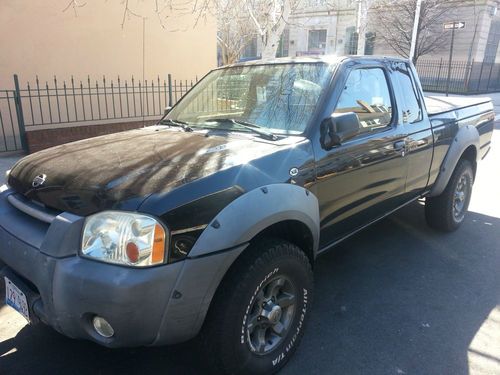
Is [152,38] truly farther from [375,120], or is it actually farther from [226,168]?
[226,168]

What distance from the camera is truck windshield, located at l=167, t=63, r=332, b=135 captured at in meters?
3.09

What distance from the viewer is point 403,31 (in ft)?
89.9

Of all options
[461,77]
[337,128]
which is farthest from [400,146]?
[461,77]

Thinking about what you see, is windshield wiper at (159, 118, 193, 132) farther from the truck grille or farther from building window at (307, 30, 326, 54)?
building window at (307, 30, 326, 54)

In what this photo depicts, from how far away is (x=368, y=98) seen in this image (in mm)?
3562

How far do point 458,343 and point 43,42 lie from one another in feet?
31.5

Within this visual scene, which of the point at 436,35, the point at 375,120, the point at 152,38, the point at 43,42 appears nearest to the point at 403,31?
the point at 436,35

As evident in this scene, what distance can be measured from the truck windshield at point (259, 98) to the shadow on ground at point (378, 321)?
1504mm

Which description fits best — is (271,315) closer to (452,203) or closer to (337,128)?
(337,128)

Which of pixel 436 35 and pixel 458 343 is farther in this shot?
pixel 436 35

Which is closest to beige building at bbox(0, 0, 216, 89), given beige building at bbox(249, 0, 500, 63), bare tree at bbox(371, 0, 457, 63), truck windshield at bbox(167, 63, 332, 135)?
truck windshield at bbox(167, 63, 332, 135)

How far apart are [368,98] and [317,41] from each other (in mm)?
40702

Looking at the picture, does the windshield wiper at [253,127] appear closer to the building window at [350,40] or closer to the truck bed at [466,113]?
the truck bed at [466,113]

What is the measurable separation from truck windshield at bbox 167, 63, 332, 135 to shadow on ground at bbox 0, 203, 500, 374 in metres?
1.50
